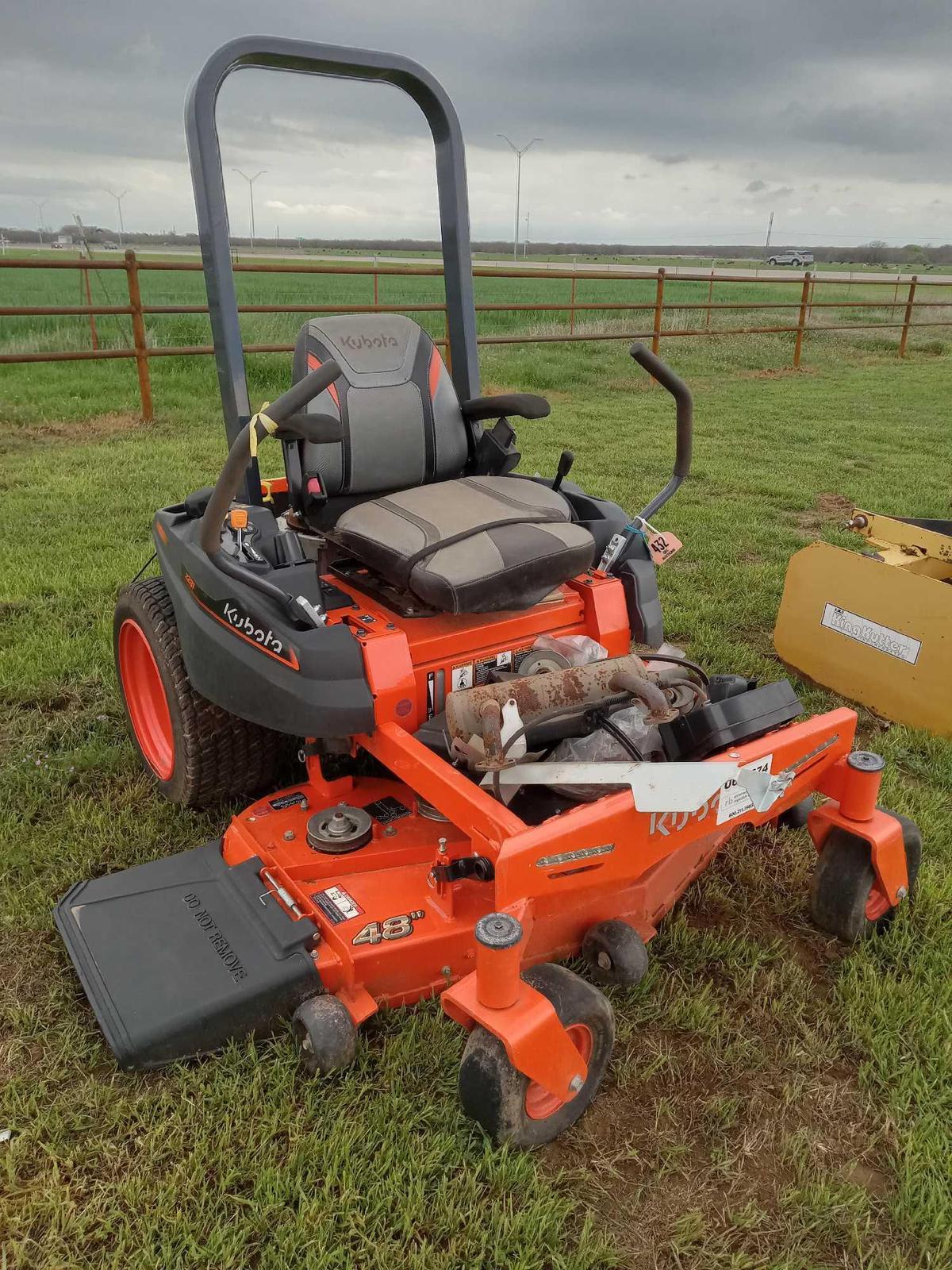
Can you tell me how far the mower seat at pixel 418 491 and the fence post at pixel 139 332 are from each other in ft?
16.1

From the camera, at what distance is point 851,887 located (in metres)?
2.14

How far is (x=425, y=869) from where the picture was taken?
6.90 feet

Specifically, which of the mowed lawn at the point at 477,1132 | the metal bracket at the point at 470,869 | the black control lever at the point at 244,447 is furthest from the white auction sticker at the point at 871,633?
the black control lever at the point at 244,447

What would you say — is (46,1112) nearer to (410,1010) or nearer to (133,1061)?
(133,1061)

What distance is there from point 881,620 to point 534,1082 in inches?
86.0

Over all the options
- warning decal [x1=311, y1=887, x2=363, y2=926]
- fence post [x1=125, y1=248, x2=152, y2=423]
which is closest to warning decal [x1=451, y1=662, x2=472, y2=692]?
warning decal [x1=311, y1=887, x2=363, y2=926]

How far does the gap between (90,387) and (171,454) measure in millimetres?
2589

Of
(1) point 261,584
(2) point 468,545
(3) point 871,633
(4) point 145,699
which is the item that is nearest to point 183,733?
(4) point 145,699

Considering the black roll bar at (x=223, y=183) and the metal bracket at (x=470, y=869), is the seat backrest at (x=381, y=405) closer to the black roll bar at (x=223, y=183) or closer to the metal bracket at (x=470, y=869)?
the black roll bar at (x=223, y=183)

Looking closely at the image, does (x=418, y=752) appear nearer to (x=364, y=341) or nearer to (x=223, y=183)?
(x=364, y=341)

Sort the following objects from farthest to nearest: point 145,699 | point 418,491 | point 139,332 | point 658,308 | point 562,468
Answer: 1. point 658,308
2. point 139,332
3. point 145,699
4. point 562,468
5. point 418,491

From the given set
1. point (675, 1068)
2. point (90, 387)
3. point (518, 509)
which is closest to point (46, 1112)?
point (675, 1068)

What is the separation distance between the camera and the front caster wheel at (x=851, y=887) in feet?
6.98

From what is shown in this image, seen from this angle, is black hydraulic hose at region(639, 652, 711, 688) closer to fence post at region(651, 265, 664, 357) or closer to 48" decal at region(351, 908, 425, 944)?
48" decal at region(351, 908, 425, 944)
